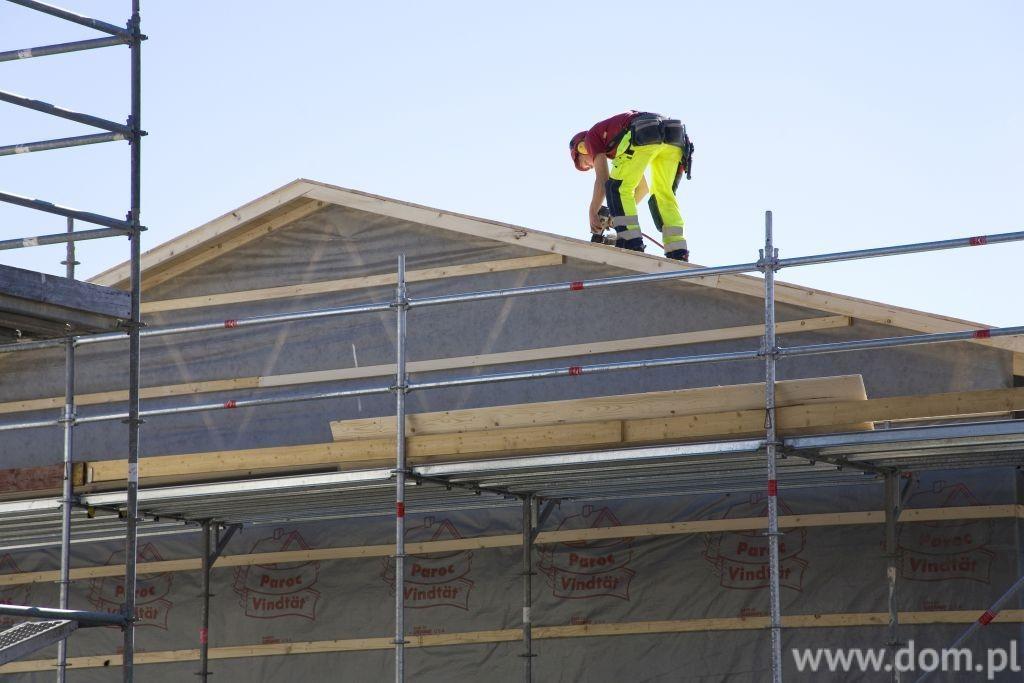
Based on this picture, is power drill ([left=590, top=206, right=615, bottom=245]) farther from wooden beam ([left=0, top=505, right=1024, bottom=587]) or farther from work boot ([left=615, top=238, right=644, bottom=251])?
wooden beam ([left=0, top=505, right=1024, bottom=587])

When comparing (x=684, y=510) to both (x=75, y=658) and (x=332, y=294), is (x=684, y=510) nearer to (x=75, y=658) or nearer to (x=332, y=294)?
(x=332, y=294)

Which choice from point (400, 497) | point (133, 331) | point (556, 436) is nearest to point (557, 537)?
point (400, 497)

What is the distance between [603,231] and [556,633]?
10.9 feet

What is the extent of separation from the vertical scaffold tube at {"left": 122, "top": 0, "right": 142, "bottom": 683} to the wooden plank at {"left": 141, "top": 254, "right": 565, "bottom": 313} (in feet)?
18.0

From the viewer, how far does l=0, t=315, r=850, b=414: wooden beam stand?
11.9 metres

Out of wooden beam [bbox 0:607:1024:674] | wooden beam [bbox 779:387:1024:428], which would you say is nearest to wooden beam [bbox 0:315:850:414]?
wooden beam [bbox 0:607:1024:674]

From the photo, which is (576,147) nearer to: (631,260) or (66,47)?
(631,260)

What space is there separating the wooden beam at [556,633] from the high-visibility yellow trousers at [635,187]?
2.90m

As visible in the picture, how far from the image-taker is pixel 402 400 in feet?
34.5

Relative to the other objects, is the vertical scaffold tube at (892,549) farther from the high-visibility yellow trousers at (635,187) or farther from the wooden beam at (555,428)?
the high-visibility yellow trousers at (635,187)

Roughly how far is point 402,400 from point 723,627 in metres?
3.04

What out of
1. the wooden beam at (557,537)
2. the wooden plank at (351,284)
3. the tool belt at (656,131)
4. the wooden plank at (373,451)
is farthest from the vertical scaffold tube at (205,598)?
the tool belt at (656,131)

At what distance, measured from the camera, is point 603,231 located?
42.9 ft

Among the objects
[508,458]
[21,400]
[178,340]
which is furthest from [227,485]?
[21,400]
